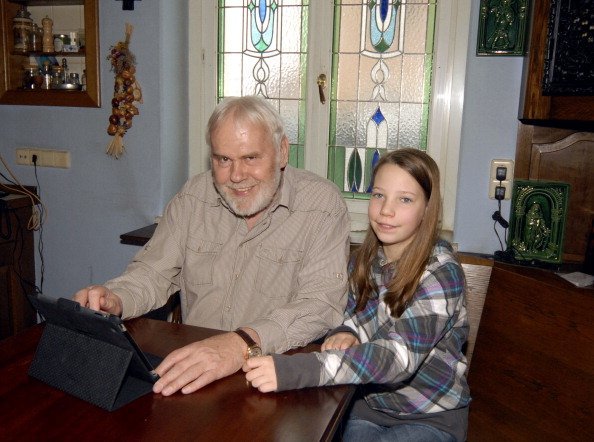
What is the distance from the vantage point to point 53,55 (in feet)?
9.14

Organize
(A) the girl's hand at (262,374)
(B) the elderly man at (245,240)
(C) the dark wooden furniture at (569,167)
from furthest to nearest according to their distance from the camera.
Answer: (C) the dark wooden furniture at (569,167), (B) the elderly man at (245,240), (A) the girl's hand at (262,374)

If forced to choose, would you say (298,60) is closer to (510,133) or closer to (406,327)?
(510,133)

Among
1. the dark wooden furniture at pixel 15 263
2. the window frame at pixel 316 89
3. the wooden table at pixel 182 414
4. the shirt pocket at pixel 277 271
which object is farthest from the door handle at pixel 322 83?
the wooden table at pixel 182 414

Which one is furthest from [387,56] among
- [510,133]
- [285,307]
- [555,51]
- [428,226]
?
[285,307]

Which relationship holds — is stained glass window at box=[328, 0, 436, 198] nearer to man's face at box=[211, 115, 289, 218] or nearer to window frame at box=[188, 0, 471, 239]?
window frame at box=[188, 0, 471, 239]

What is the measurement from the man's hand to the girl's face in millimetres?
484

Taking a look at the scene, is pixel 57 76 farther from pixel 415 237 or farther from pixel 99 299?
pixel 415 237

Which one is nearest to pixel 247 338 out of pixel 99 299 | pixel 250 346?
pixel 250 346

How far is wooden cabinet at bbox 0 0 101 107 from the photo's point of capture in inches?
102

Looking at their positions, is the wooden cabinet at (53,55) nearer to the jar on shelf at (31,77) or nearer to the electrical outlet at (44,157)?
the jar on shelf at (31,77)

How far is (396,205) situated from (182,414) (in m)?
0.73

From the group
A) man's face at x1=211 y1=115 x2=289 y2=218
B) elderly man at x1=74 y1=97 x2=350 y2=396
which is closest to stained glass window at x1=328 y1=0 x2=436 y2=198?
elderly man at x1=74 y1=97 x2=350 y2=396

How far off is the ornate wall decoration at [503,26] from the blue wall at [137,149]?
0.05 metres

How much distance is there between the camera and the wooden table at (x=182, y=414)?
3.01 ft
